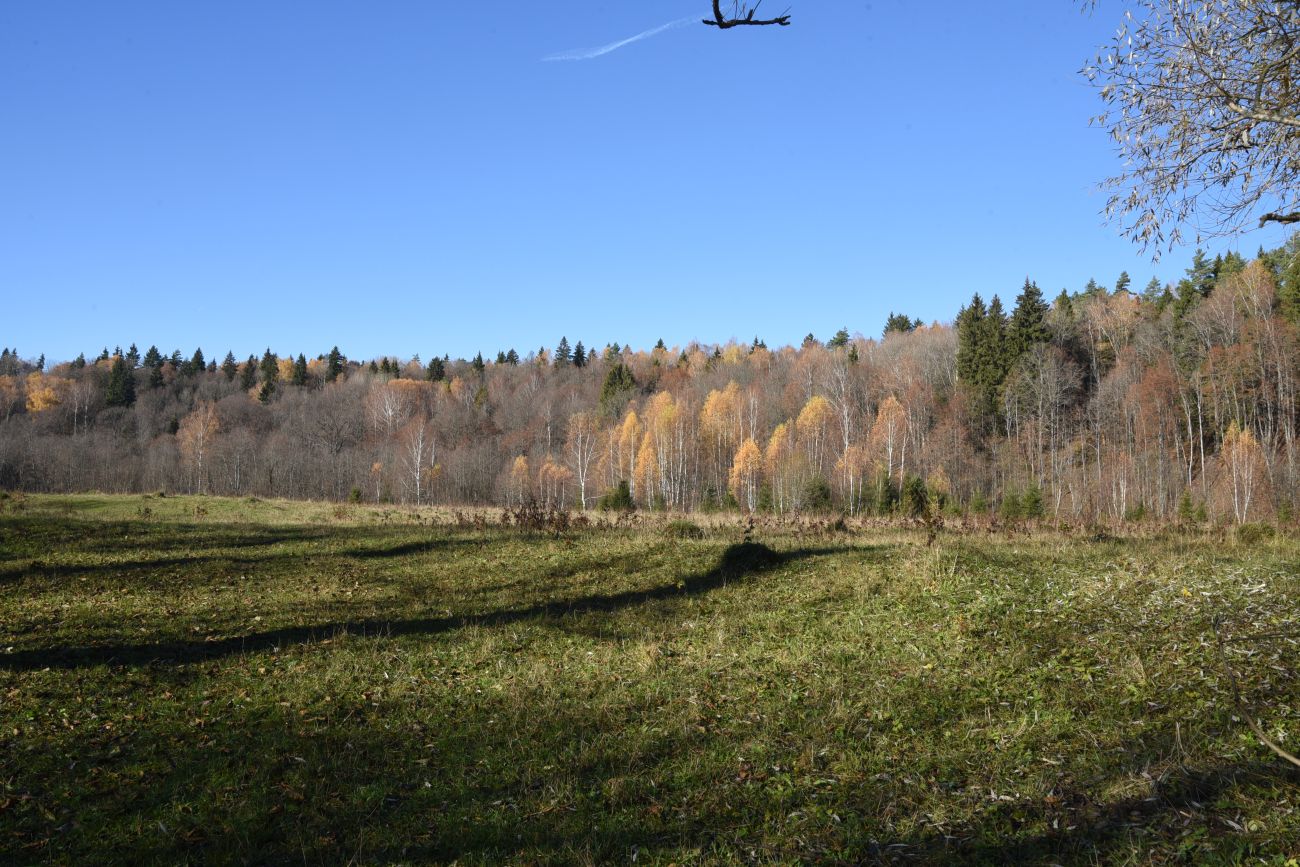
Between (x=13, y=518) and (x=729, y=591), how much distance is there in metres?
19.0

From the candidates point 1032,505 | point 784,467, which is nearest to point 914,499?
point 1032,505

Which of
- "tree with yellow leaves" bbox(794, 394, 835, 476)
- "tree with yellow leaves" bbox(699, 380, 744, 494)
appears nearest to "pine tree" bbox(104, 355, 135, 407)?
"tree with yellow leaves" bbox(699, 380, 744, 494)

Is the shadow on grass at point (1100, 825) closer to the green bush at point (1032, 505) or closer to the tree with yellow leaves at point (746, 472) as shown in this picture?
the green bush at point (1032, 505)

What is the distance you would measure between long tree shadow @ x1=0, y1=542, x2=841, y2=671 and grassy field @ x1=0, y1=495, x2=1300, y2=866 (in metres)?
0.07

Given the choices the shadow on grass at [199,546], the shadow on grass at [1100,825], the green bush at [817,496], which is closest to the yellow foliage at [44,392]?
the shadow on grass at [199,546]

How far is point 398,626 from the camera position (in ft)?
37.5

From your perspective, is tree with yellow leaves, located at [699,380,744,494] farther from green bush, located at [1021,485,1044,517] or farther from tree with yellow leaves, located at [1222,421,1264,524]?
tree with yellow leaves, located at [1222,421,1264,524]

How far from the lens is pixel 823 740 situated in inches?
272

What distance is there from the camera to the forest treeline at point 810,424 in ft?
159

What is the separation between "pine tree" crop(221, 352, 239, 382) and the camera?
123 m

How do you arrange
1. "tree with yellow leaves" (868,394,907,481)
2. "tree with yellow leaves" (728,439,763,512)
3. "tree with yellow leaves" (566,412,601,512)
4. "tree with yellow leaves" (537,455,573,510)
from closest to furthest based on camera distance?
"tree with yellow leaves" (868,394,907,481)
"tree with yellow leaves" (728,439,763,512)
"tree with yellow leaves" (537,455,573,510)
"tree with yellow leaves" (566,412,601,512)

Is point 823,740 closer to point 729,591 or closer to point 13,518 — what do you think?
point 729,591

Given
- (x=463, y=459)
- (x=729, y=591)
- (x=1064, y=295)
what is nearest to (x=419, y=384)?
(x=463, y=459)

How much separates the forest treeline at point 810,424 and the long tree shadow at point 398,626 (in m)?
19.5
